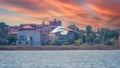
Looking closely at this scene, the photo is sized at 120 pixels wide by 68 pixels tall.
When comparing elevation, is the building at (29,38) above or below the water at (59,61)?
above

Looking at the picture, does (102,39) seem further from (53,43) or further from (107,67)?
(107,67)

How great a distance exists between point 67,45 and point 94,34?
353 inches

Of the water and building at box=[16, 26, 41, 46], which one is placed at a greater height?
building at box=[16, 26, 41, 46]

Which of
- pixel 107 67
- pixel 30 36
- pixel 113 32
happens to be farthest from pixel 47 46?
pixel 107 67

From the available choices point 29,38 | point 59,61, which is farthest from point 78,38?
point 59,61

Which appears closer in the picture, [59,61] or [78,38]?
[59,61]

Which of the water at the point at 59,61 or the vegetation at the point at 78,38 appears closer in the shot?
the water at the point at 59,61

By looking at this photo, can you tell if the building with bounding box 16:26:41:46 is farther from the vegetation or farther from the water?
the water

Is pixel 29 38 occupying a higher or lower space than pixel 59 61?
higher

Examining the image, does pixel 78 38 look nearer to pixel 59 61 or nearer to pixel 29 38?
pixel 29 38

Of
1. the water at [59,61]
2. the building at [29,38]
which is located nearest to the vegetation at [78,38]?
the building at [29,38]

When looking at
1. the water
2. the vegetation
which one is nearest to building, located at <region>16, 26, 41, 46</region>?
the vegetation

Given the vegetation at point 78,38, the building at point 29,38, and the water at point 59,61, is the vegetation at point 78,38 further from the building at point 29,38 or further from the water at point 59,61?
the water at point 59,61

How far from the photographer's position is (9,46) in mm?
97625
